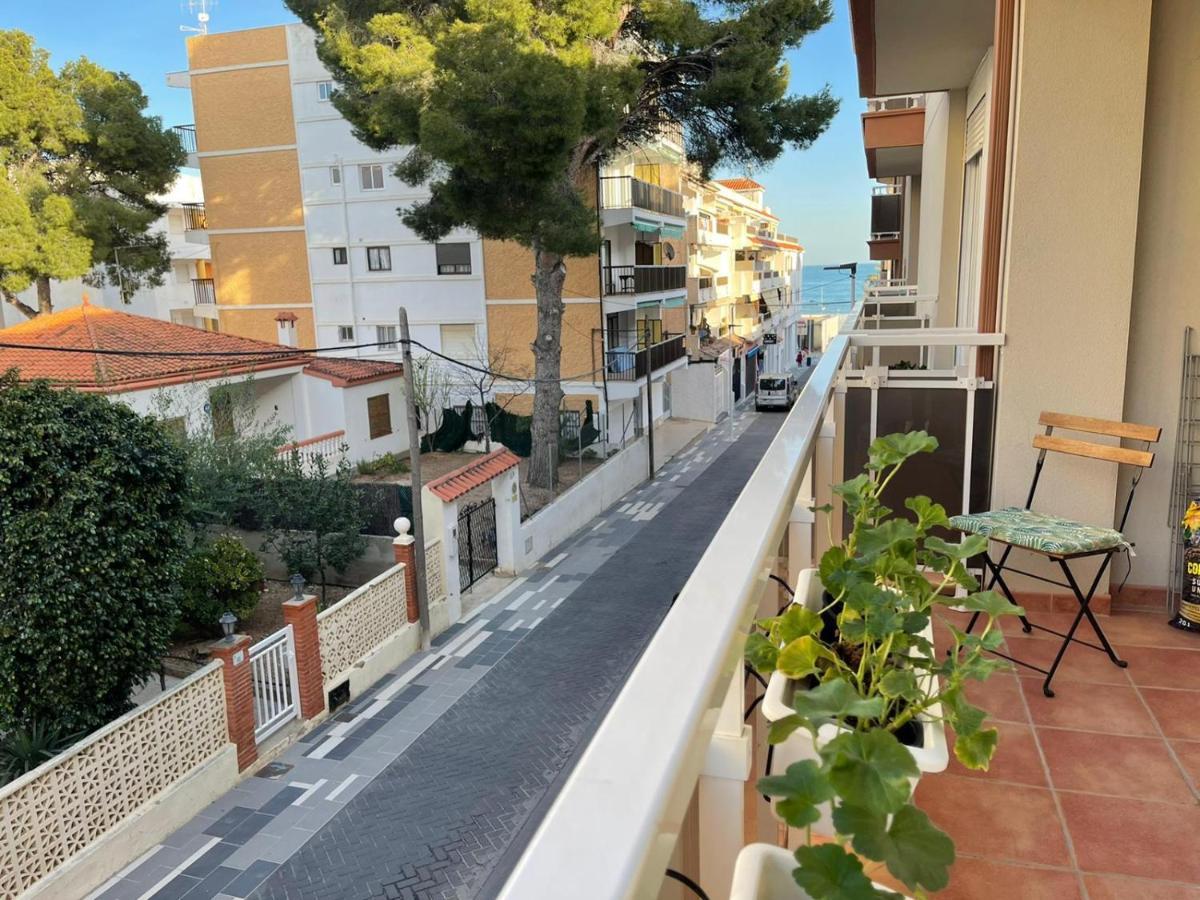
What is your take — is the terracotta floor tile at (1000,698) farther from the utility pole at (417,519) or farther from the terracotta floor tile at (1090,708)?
the utility pole at (417,519)

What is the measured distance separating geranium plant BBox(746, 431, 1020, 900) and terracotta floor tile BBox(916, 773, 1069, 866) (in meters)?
0.83

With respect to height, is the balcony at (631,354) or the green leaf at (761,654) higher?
the green leaf at (761,654)

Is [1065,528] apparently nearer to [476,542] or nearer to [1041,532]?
[1041,532]

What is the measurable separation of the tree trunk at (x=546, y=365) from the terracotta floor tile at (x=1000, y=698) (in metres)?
15.2

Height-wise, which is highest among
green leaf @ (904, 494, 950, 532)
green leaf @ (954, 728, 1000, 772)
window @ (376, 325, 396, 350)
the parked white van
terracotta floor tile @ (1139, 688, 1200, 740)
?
green leaf @ (904, 494, 950, 532)

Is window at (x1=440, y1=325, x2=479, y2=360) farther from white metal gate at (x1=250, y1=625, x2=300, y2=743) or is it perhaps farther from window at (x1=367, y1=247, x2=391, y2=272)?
white metal gate at (x1=250, y1=625, x2=300, y2=743)

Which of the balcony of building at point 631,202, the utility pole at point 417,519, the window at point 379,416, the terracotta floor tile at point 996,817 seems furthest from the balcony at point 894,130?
the window at point 379,416

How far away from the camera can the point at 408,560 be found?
1066 centimetres

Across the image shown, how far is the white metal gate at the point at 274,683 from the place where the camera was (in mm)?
8492

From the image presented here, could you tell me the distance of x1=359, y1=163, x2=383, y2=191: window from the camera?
23.8 m

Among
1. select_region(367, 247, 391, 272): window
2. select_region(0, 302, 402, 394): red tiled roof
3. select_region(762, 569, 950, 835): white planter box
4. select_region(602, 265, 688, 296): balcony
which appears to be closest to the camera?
select_region(762, 569, 950, 835): white planter box

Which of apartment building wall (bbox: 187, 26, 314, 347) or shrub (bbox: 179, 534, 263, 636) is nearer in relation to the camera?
shrub (bbox: 179, 534, 263, 636)

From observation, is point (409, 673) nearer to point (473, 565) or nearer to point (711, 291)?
point (473, 565)

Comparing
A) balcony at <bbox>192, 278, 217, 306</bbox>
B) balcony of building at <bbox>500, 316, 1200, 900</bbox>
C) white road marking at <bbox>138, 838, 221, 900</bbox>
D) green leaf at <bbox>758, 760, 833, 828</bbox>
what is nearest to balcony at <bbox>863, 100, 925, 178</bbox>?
balcony of building at <bbox>500, 316, 1200, 900</bbox>
